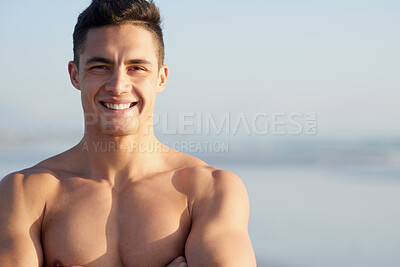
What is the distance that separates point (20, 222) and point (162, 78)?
42.6 inches

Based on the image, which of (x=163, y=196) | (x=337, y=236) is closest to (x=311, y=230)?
(x=337, y=236)

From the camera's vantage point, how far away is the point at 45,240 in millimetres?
2787

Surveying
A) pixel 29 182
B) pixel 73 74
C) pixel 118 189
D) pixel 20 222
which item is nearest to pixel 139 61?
pixel 73 74

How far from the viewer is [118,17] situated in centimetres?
288

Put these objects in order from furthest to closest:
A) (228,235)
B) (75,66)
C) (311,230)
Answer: (311,230)
(75,66)
(228,235)

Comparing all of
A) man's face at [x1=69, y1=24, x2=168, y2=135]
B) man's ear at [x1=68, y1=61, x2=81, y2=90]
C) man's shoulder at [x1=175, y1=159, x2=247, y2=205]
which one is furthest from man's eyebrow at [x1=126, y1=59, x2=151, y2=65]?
man's shoulder at [x1=175, y1=159, x2=247, y2=205]

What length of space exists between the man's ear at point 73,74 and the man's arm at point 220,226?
925 mm

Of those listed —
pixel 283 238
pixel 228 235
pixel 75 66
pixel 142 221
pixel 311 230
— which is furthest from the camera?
pixel 311 230

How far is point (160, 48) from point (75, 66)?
0.48 meters

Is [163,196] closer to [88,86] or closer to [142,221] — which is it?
[142,221]

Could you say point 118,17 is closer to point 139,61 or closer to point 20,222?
point 139,61

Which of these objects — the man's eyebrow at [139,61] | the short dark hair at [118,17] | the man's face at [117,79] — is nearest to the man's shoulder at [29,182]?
the man's face at [117,79]

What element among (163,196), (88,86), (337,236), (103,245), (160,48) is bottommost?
(337,236)

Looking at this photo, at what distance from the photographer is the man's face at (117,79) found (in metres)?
2.80
